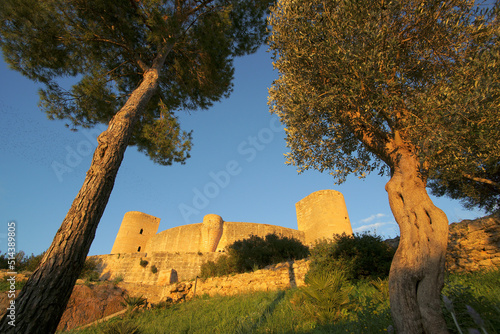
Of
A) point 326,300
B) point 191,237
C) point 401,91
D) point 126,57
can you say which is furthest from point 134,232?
point 401,91

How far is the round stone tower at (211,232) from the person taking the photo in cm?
2172

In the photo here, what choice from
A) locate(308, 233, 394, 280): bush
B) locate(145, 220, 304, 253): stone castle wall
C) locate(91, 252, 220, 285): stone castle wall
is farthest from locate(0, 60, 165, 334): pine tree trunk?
locate(145, 220, 304, 253): stone castle wall

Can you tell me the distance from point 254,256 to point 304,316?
929cm

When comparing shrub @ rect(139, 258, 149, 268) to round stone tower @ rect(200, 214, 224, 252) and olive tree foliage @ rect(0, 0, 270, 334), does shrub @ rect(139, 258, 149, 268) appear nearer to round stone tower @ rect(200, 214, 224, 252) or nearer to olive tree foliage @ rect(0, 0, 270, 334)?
round stone tower @ rect(200, 214, 224, 252)

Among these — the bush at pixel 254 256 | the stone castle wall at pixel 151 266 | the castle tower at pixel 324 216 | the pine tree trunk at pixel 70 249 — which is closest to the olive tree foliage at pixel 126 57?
the pine tree trunk at pixel 70 249

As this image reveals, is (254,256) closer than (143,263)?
Yes

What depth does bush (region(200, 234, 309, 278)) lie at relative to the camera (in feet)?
44.5

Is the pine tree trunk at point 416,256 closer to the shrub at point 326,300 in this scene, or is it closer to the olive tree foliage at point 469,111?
the olive tree foliage at point 469,111

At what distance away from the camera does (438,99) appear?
5.29m

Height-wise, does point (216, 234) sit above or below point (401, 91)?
above

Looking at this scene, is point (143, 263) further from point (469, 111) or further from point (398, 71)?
point (469, 111)

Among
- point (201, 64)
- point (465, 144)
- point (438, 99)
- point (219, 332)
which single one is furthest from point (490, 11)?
point (219, 332)

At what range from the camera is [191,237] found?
22922mm

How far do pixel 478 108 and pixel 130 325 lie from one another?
8.16 metres
